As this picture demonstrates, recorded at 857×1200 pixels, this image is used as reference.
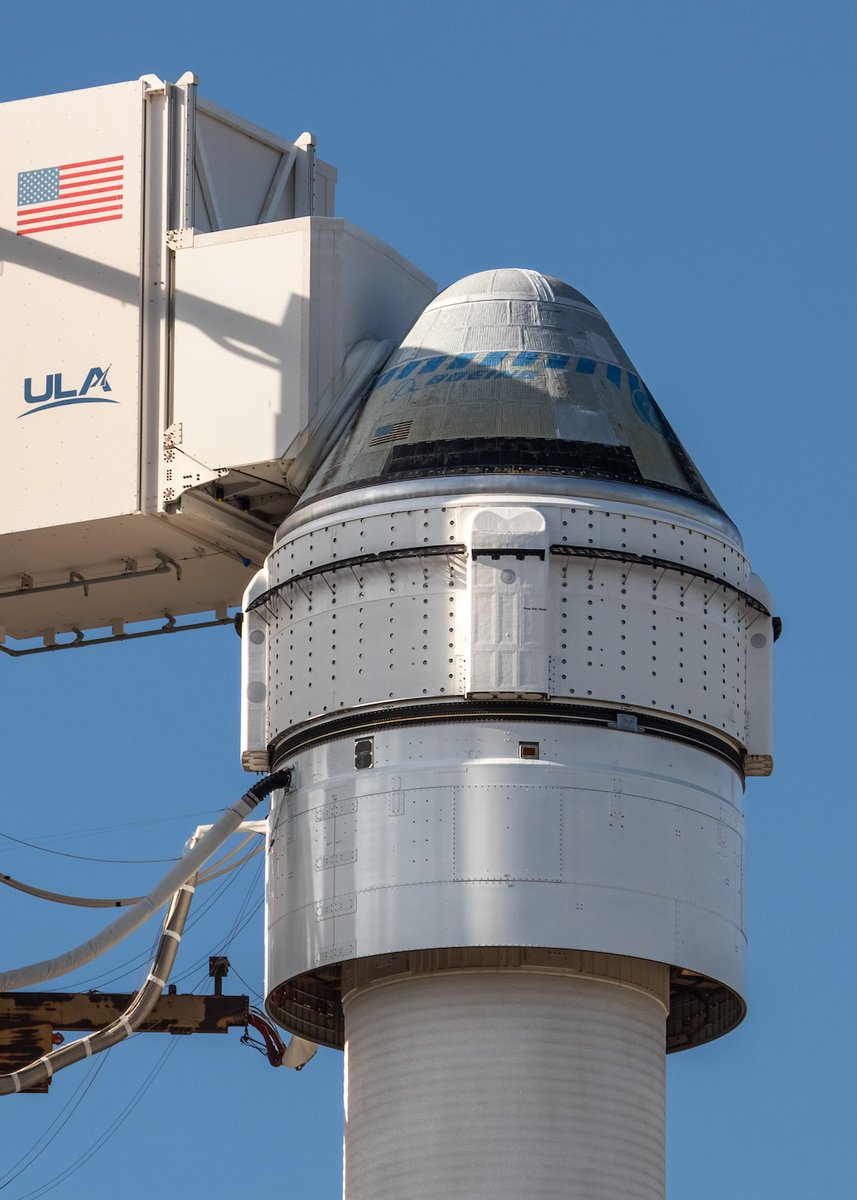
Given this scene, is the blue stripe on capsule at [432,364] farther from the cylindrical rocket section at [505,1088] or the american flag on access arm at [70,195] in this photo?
the cylindrical rocket section at [505,1088]

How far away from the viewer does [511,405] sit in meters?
48.9

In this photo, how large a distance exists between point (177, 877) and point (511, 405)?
889cm

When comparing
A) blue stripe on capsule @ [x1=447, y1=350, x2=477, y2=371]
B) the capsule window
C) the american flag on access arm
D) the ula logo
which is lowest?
the capsule window

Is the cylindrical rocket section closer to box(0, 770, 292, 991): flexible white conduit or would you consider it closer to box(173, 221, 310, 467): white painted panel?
box(0, 770, 292, 991): flexible white conduit

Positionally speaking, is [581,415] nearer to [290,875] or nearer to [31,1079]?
[290,875]

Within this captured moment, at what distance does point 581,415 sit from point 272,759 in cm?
717

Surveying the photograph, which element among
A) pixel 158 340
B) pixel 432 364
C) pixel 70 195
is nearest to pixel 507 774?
pixel 432 364

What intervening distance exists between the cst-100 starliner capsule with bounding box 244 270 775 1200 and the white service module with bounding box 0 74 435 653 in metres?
1.98

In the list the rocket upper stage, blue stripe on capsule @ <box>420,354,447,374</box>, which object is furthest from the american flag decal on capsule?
blue stripe on capsule @ <box>420,354,447,374</box>

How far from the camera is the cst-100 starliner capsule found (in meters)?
45.3

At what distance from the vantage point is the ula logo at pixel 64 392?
5156 cm

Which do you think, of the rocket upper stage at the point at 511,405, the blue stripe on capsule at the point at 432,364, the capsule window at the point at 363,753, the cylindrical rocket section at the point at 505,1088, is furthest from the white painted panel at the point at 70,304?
the cylindrical rocket section at the point at 505,1088

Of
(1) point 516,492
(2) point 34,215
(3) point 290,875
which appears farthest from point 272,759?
(2) point 34,215

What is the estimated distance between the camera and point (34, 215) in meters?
52.8
